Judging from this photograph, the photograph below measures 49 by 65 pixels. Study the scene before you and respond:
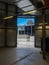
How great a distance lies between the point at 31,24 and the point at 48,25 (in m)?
3.08

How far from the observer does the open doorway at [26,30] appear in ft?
65.1

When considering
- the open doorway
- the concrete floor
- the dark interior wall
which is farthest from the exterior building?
the concrete floor

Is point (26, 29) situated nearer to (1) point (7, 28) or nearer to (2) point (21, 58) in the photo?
(1) point (7, 28)

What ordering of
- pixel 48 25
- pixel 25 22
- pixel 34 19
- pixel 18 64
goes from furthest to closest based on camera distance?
pixel 25 22 → pixel 34 19 → pixel 48 25 → pixel 18 64

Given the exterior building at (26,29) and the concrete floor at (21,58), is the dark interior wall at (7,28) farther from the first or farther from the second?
the concrete floor at (21,58)

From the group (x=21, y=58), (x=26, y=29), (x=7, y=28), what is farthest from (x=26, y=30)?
(x=21, y=58)

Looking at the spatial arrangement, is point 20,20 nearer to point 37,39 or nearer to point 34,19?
point 34,19

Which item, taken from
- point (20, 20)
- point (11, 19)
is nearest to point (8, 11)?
point (11, 19)

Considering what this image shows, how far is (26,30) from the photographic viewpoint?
22.1 m

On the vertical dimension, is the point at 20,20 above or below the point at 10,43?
above

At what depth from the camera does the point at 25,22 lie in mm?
20578

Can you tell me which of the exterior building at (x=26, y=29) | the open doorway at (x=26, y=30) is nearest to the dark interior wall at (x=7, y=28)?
the open doorway at (x=26, y=30)

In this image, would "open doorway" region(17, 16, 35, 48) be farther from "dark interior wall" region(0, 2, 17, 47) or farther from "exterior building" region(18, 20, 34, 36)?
"dark interior wall" region(0, 2, 17, 47)

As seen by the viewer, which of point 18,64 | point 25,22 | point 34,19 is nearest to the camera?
point 18,64
